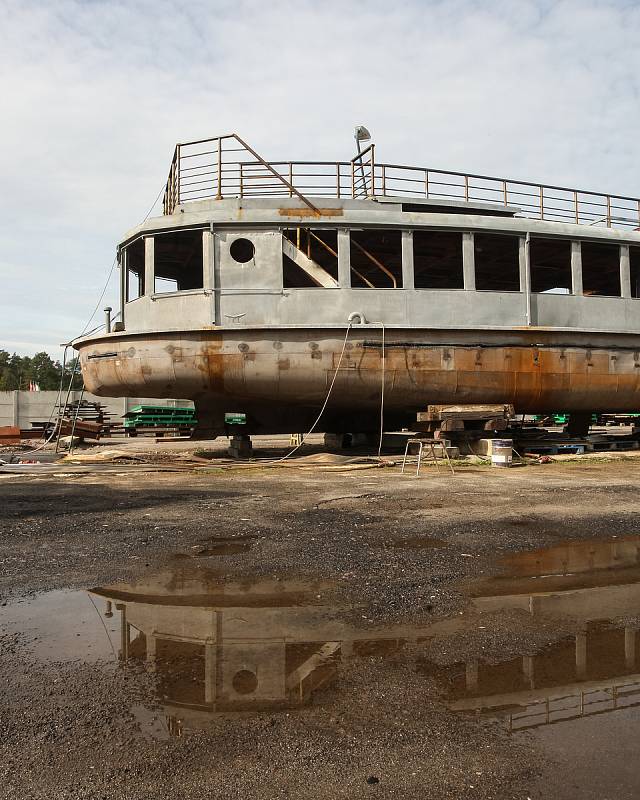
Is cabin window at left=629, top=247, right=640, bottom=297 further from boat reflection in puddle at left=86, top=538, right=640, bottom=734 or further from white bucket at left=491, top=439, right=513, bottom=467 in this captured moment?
boat reflection in puddle at left=86, top=538, right=640, bottom=734

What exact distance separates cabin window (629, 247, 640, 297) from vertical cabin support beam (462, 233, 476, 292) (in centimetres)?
440

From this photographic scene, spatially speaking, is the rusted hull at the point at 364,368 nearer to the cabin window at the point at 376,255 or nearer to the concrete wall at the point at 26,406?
the cabin window at the point at 376,255

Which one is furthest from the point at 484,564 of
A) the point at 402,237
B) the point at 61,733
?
the point at 402,237

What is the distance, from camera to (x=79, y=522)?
5965 millimetres

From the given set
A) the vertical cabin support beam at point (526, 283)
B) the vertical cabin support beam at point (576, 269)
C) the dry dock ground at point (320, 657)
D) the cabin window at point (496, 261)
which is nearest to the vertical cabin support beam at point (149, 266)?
the cabin window at point (496, 261)

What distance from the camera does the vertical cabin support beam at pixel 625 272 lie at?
13.3 meters

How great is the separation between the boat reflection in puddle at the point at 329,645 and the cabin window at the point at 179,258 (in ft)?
31.3

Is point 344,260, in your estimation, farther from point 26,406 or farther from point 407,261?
point 26,406

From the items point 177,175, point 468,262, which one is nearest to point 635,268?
point 468,262

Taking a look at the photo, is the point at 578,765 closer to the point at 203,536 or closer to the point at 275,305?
the point at 203,536

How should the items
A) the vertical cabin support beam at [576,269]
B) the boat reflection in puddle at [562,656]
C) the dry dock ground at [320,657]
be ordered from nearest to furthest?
1. the dry dock ground at [320,657]
2. the boat reflection in puddle at [562,656]
3. the vertical cabin support beam at [576,269]

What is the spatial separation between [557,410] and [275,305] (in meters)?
6.46

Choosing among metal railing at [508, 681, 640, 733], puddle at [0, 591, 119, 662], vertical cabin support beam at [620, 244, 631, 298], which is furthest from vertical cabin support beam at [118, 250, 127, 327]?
metal railing at [508, 681, 640, 733]

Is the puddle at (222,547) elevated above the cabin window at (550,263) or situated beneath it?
situated beneath
